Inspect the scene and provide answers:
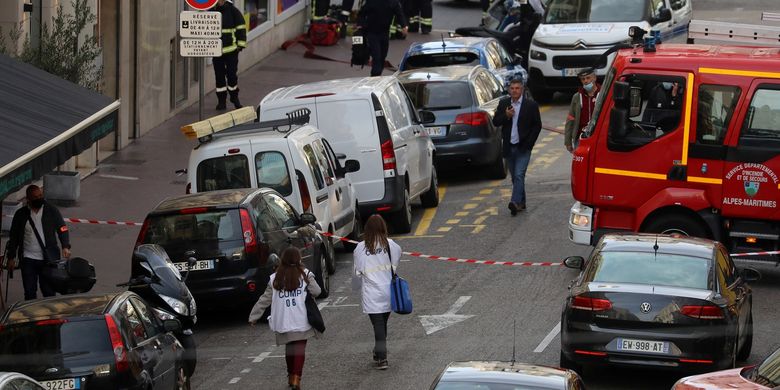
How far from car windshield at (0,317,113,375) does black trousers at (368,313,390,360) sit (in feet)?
10.9

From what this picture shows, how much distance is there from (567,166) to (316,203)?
839 cm

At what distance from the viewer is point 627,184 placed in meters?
18.6

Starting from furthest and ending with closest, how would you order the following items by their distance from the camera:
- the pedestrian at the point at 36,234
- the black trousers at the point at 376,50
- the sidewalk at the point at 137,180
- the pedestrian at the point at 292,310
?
the black trousers at the point at 376,50, the sidewalk at the point at 137,180, the pedestrian at the point at 36,234, the pedestrian at the point at 292,310

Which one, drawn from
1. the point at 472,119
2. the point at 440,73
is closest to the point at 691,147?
the point at 472,119

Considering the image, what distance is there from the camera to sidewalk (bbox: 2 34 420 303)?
2031 cm

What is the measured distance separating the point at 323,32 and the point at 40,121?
23078mm

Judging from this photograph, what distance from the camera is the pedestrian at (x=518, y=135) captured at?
22719 mm

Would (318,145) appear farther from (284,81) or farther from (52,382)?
(284,81)

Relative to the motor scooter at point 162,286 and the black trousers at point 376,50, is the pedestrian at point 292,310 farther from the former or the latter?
the black trousers at point 376,50

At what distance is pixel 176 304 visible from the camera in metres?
15.6

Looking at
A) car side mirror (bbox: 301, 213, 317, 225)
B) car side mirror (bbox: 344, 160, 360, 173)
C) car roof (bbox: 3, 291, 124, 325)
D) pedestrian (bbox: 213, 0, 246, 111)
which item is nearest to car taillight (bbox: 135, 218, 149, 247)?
car side mirror (bbox: 301, 213, 317, 225)

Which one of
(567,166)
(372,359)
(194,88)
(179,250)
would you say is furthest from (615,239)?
(194,88)

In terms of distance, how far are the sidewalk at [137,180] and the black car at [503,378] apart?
9012 millimetres

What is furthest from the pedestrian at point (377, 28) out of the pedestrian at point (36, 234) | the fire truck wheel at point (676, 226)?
the pedestrian at point (36, 234)
